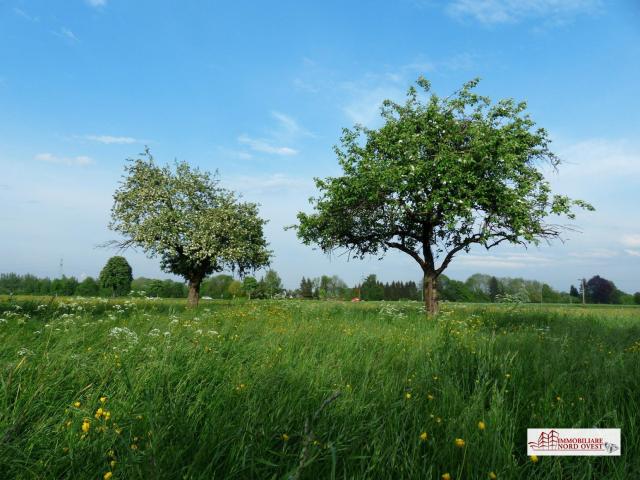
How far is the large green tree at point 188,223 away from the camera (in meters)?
28.6

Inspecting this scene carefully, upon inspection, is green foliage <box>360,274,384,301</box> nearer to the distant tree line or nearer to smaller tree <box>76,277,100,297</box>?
the distant tree line

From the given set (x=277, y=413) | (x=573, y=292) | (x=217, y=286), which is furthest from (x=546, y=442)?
(x=573, y=292)

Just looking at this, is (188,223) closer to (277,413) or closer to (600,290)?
(277,413)

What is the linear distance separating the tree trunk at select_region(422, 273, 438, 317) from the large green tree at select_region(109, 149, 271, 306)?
14805mm

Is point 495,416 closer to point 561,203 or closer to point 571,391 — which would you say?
point 571,391

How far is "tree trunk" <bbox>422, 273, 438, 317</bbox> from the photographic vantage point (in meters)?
18.5

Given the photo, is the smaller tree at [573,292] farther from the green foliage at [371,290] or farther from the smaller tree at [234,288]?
the smaller tree at [234,288]

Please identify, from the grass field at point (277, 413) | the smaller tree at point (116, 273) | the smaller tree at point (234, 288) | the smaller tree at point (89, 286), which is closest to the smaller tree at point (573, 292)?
the smaller tree at point (234, 288)

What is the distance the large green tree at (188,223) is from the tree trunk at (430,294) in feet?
48.6

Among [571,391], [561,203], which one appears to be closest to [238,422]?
[571,391]

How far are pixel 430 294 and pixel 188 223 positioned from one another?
18.8 metres

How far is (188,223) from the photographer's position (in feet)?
96.9

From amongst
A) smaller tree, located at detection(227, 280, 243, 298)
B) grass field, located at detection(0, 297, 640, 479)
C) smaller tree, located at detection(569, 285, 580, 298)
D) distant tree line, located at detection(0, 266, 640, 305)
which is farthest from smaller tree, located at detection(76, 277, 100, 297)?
smaller tree, located at detection(569, 285, 580, 298)

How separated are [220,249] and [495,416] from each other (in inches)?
1088
